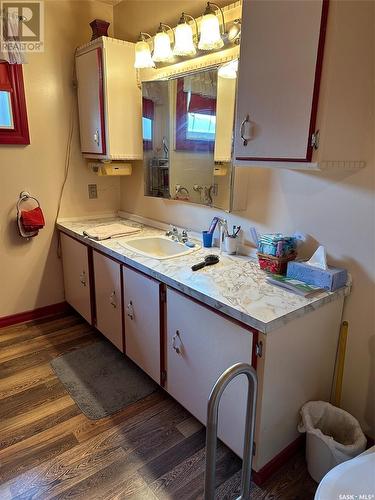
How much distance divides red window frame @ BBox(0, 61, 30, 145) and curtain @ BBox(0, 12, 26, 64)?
4 cm

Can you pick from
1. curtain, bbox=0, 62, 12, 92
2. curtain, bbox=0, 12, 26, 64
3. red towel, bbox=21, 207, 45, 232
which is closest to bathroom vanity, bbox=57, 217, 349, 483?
red towel, bbox=21, 207, 45, 232

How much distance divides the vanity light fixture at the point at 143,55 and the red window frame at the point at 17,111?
2.85 ft

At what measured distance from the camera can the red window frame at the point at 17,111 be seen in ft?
8.07

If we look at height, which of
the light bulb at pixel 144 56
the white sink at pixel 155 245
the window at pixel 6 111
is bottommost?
the white sink at pixel 155 245

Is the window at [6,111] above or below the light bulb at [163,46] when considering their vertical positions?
below

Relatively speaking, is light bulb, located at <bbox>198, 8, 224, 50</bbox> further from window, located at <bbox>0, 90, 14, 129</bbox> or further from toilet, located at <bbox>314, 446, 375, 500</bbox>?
toilet, located at <bbox>314, 446, 375, 500</bbox>

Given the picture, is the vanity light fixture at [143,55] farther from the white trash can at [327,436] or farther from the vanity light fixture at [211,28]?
the white trash can at [327,436]

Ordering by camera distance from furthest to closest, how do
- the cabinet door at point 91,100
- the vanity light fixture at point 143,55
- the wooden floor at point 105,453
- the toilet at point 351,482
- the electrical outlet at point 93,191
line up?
the electrical outlet at point 93,191 < the cabinet door at point 91,100 < the vanity light fixture at point 143,55 < the wooden floor at point 105,453 < the toilet at point 351,482

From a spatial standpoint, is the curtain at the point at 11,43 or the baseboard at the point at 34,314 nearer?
the curtain at the point at 11,43

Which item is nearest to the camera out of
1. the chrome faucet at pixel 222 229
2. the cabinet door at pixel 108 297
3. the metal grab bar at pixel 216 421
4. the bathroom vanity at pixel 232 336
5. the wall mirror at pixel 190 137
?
the metal grab bar at pixel 216 421

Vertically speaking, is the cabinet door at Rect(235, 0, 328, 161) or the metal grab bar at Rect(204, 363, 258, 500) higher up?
the cabinet door at Rect(235, 0, 328, 161)

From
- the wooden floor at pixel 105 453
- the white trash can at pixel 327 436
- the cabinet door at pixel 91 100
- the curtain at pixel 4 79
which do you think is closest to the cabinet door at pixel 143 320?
the wooden floor at pixel 105 453

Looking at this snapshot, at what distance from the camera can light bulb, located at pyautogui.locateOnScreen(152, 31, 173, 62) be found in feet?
7.11

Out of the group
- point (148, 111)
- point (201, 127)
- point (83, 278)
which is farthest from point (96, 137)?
point (83, 278)
